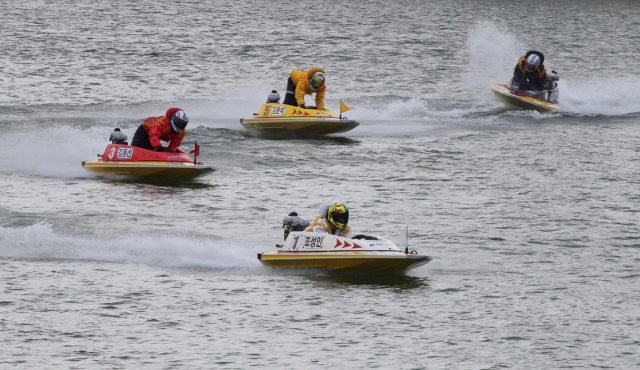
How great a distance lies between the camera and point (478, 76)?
3850 centimetres

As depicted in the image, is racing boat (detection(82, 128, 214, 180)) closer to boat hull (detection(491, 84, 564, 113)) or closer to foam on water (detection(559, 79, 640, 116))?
boat hull (detection(491, 84, 564, 113))

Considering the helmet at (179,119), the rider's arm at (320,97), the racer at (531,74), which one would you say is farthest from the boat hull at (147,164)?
the racer at (531,74)

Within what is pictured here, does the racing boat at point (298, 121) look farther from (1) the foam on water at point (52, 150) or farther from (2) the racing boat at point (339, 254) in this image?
(2) the racing boat at point (339, 254)

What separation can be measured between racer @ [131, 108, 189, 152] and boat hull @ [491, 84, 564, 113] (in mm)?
13605

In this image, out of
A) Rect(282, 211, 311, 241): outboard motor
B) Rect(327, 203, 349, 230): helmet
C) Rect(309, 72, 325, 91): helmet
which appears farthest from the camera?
Rect(309, 72, 325, 91): helmet

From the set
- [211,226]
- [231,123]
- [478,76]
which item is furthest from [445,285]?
[478,76]

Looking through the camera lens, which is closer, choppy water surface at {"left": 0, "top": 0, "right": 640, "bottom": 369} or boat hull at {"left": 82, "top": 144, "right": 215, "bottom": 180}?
choppy water surface at {"left": 0, "top": 0, "right": 640, "bottom": 369}

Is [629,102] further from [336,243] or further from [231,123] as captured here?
[336,243]

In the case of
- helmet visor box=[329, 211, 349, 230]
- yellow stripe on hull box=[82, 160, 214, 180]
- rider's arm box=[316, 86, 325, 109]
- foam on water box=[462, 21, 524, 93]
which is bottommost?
helmet visor box=[329, 211, 349, 230]

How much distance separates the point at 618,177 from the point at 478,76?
58.6 feet

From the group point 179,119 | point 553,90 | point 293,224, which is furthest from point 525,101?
point 293,224

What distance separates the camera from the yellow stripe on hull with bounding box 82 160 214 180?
61.5ft

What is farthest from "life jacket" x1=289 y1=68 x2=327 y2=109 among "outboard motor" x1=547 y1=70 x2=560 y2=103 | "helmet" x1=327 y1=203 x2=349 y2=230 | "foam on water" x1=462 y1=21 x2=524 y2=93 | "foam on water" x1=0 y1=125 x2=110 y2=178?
"foam on water" x1=462 y1=21 x2=524 y2=93

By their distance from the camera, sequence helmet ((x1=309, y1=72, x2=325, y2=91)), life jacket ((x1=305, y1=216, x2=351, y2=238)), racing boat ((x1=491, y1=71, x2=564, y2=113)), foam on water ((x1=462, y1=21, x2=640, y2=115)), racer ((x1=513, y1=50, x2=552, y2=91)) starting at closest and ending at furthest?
life jacket ((x1=305, y1=216, x2=351, y2=238)) < helmet ((x1=309, y1=72, x2=325, y2=91)) < racer ((x1=513, y1=50, x2=552, y2=91)) < racing boat ((x1=491, y1=71, x2=564, y2=113)) < foam on water ((x1=462, y1=21, x2=640, y2=115))
